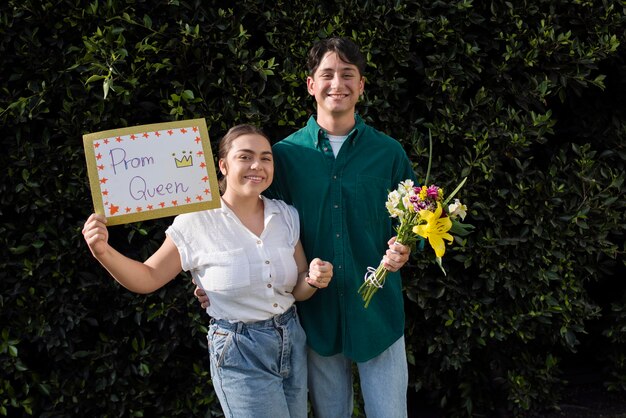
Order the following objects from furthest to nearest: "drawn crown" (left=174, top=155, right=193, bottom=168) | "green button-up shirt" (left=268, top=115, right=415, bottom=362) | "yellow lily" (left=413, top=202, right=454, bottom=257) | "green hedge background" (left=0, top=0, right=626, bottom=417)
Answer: "green hedge background" (left=0, top=0, right=626, bottom=417)
"green button-up shirt" (left=268, top=115, right=415, bottom=362)
"drawn crown" (left=174, top=155, right=193, bottom=168)
"yellow lily" (left=413, top=202, right=454, bottom=257)

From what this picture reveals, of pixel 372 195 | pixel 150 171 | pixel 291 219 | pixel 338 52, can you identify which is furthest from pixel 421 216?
pixel 150 171

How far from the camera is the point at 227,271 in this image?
243 centimetres

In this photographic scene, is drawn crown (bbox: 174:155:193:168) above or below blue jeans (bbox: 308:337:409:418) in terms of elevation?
above

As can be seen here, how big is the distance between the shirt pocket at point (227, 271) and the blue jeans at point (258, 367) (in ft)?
0.47

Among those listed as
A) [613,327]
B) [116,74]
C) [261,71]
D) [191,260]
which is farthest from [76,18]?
[613,327]

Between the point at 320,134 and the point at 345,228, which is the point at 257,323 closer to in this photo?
the point at 345,228

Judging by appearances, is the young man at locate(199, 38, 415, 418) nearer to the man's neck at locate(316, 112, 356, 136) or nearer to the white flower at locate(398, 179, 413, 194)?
the man's neck at locate(316, 112, 356, 136)

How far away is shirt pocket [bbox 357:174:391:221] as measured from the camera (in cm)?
269

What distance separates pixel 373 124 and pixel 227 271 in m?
1.51

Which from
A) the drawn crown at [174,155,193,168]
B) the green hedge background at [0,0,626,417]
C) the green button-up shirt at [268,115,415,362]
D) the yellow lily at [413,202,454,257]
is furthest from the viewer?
the green hedge background at [0,0,626,417]

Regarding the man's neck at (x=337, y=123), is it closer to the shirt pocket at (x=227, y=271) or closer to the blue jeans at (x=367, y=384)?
the shirt pocket at (x=227, y=271)

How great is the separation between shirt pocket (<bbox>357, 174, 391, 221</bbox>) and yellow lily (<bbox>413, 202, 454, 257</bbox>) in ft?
1.05

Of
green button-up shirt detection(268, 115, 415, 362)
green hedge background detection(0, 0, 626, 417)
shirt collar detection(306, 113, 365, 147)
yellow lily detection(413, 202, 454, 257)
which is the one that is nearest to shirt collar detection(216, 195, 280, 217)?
green button-up shirt detection(268, 115, 415, 362)

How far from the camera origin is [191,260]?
2.48 m
